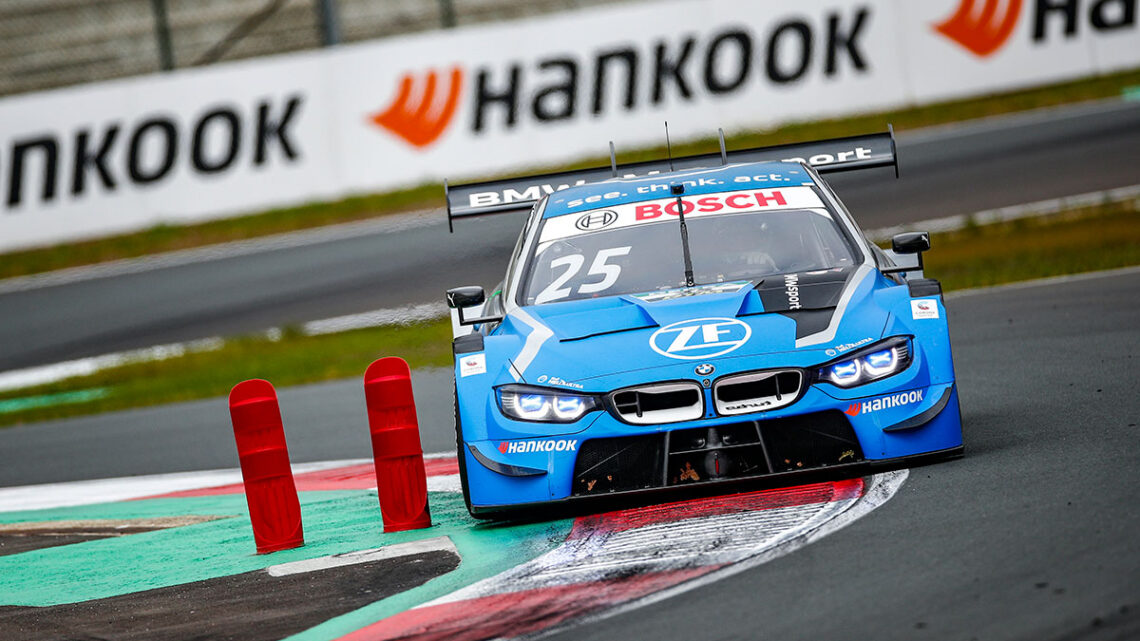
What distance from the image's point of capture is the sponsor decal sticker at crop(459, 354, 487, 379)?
6.54 metres

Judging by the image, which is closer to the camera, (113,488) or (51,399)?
(113,488)

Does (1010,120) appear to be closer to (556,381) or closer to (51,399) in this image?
(51,399)

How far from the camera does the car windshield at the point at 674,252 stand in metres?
7.20

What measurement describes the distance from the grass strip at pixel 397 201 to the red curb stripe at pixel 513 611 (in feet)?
49.3

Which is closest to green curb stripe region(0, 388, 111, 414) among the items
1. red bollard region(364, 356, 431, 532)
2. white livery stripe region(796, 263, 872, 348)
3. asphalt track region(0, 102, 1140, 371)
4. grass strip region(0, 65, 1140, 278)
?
asphalt track region(0, 102, 1140, 371)

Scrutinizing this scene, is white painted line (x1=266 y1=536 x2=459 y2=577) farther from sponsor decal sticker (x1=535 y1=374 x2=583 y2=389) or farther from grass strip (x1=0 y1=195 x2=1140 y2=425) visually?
grass strip (x1=0 y1=195 x2=1140 y2=425)

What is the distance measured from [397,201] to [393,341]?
5940 mm

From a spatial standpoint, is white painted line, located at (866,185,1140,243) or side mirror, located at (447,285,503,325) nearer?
side mirror, located at (447,285,503,325)

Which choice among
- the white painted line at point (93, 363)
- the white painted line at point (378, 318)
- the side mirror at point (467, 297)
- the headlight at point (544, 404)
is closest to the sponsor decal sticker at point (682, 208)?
the side mirror at point (467, 297)

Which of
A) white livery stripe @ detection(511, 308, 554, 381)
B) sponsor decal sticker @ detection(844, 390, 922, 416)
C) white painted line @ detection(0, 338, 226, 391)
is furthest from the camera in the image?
white painted line @ detection(0, 338, 226, 391)

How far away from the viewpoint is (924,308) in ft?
21.4

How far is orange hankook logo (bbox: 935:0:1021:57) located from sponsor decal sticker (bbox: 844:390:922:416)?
15357 mm

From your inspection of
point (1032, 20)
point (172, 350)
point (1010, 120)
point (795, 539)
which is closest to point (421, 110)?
point (172, 350)

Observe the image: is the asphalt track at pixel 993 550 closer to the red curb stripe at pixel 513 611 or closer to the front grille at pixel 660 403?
the red curb stripe at pixel 513 611
